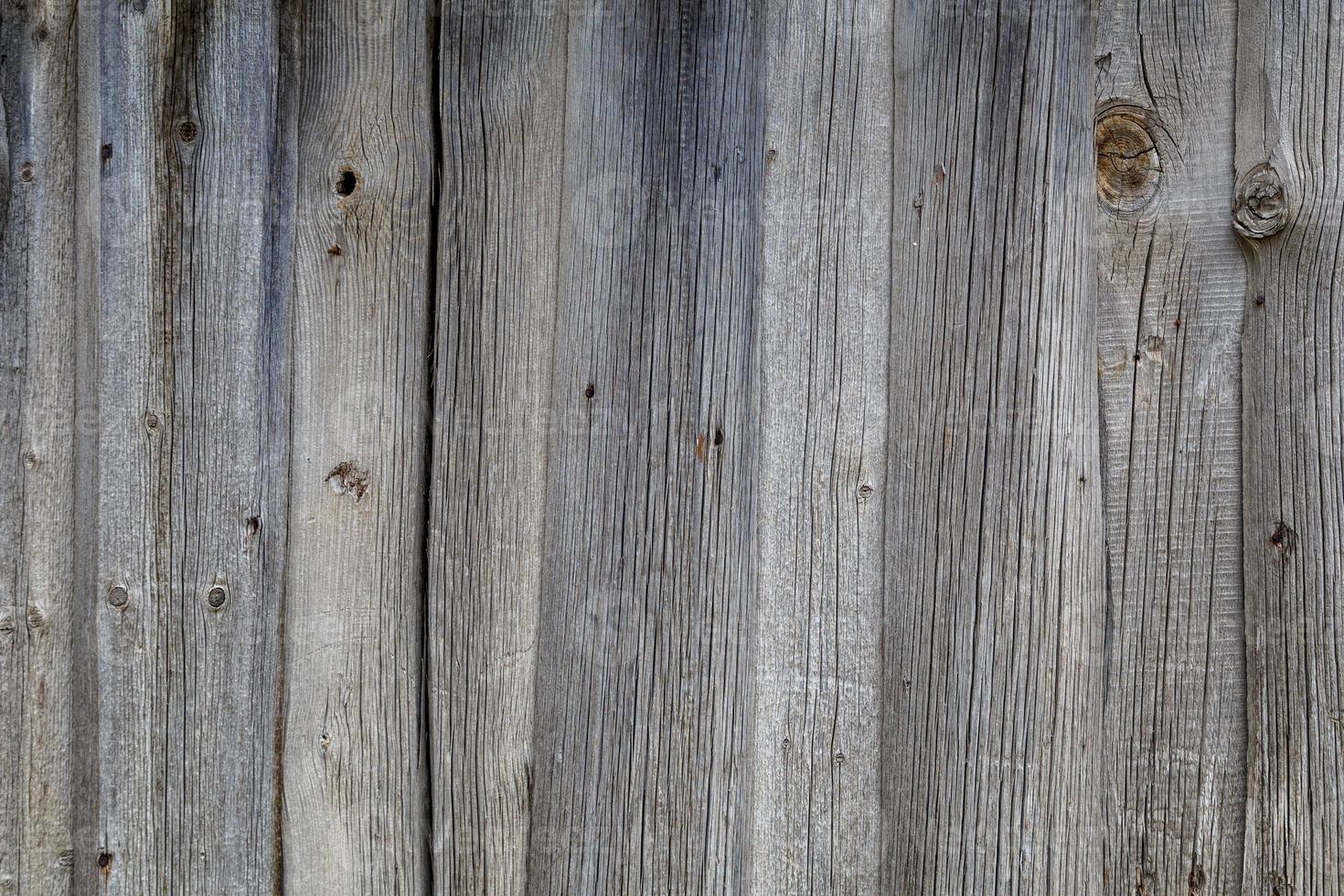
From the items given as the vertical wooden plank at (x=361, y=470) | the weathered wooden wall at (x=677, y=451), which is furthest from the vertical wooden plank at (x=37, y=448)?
the vertical wooden plank at (x=361, y=470)

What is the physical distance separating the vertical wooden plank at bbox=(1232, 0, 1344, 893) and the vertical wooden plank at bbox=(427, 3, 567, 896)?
1.09 m

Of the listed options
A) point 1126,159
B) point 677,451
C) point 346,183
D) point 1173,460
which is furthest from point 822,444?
point 346,183

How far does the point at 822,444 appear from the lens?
1.37 metres

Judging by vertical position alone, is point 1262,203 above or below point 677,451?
above

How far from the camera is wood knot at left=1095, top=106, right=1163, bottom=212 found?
135cm

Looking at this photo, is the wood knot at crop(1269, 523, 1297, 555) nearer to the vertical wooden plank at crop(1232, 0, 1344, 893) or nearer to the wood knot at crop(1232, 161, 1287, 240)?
the vertical wooden plank at crop(1232, 0, 1344, 893)

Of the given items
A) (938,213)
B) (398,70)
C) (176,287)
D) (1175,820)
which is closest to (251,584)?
(176,287)

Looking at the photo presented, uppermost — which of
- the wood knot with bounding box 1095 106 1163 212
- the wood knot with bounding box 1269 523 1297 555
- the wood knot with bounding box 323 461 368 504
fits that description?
the wood knot with bounding box 1095 106 1163 212

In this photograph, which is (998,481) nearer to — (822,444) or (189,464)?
(822,444)

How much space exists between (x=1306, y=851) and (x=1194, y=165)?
105 centimetres

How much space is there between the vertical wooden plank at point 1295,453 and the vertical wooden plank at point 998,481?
232 mm

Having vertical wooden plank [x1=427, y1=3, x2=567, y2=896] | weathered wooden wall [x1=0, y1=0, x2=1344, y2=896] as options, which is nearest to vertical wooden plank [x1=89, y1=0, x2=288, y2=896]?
weathered wooden wall [x1=0, y1=0, x2=1344, y2=896]

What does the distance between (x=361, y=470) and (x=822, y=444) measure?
75cm

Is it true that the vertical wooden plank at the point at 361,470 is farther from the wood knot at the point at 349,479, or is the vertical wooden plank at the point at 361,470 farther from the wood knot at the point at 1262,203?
the wood knot at the point at 1262,203
